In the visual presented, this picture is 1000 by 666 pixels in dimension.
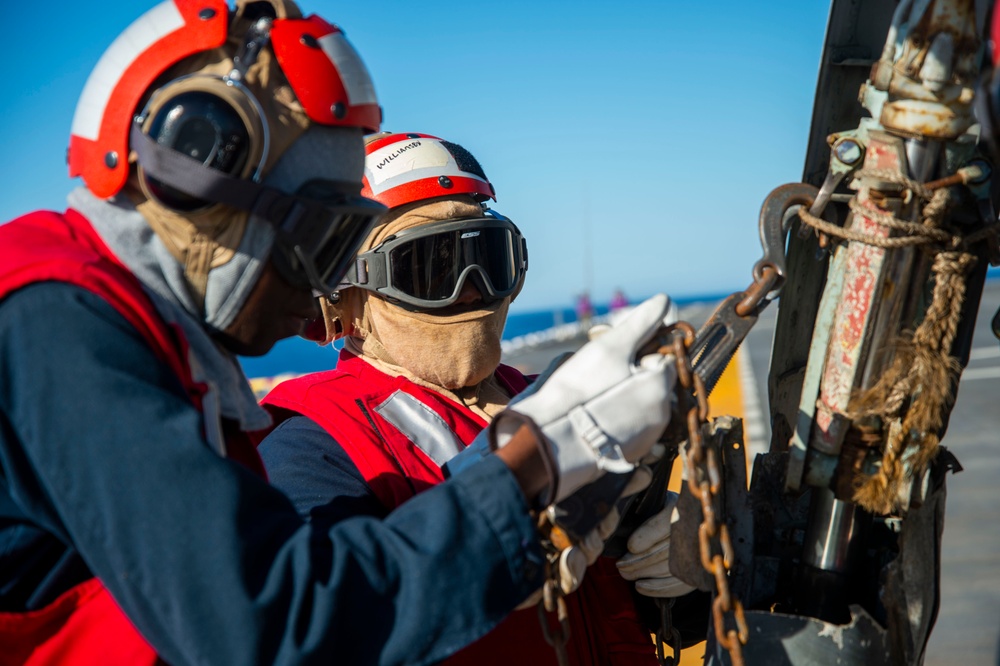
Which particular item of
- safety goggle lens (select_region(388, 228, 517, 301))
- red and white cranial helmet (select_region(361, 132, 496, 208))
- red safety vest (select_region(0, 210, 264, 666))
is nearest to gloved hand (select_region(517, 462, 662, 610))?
red safety vest (select_region(0, 210, 264, 666))

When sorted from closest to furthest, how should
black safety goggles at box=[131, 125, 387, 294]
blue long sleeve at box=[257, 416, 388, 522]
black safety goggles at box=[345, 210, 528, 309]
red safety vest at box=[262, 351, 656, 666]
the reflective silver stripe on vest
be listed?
1. black safety goggles at box=[131, 125, 387, 294]
2. blue long sleeve at box=[257, 416, 388, 522]
3. red safety vest at box=[262, 351, 656, 666]
4. the reflective silver stripe on vest
5. black safety goggles at box=[345, 210, 528, 309]

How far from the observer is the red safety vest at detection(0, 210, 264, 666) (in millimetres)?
1490

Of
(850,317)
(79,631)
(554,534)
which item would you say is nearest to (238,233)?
(79,631)

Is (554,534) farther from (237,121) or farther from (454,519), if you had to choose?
(237,121)

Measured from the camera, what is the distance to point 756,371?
1822cm

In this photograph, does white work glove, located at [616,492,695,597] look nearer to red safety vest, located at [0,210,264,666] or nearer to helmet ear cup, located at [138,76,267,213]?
red safety vest, located at [0,210,264,666]

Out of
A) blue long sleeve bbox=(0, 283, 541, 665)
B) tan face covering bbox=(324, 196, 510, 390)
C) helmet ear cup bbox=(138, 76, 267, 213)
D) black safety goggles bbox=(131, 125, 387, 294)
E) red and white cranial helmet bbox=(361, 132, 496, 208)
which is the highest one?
helmet ear cup bbox=(138, 76, 267, 213)

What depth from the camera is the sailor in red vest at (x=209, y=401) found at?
139cm

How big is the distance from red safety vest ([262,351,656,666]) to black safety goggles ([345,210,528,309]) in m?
0.27

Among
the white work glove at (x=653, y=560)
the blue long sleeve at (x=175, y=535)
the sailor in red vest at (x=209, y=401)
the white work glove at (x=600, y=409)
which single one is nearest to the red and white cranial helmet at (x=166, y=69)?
the sailor in red vest at (x=209, y=401)

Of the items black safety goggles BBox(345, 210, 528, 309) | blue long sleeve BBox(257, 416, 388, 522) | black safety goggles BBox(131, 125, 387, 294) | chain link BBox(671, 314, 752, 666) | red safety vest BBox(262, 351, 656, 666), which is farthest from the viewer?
black safety goggles BBox(345, 210, 528, 309)

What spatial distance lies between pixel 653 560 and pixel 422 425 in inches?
29.5

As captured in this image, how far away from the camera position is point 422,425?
8.28ft

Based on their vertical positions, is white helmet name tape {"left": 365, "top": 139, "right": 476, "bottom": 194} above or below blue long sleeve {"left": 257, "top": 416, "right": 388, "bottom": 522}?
above
